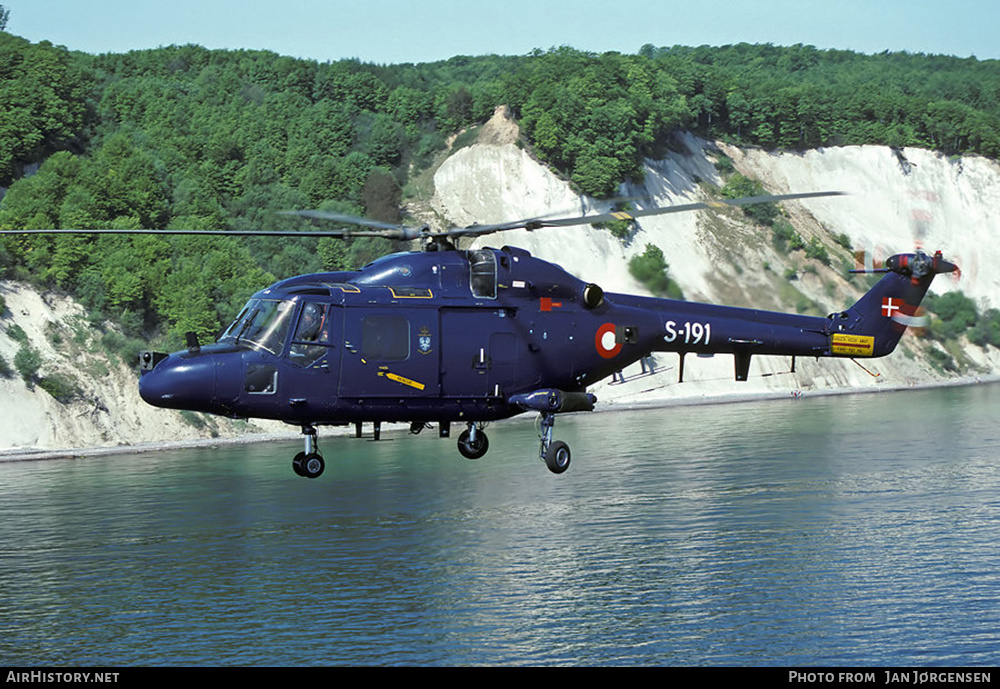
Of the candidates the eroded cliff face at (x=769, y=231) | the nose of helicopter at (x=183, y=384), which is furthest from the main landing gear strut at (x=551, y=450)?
the eroded cliff face at (x=769, y=231)

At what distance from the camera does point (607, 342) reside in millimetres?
32625

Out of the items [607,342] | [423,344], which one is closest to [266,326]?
[423,344]

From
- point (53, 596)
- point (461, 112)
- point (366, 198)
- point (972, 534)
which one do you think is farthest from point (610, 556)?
point (461, 112)

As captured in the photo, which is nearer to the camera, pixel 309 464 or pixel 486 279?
pixel 309 464

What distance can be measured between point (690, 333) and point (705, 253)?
262 feet

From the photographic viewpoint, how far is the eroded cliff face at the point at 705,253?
83.2 m

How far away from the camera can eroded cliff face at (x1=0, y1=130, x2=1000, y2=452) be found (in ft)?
273

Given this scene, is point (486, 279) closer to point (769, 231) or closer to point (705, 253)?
point (705, 253)

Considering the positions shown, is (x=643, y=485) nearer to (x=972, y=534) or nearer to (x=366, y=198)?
(x=972, y=534)

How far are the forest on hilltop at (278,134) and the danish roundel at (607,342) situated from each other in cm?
5621

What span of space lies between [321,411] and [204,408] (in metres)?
2.61

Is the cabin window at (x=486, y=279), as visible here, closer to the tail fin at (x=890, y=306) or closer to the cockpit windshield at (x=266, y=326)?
the cockpit windshield at (x=266, y=326)
